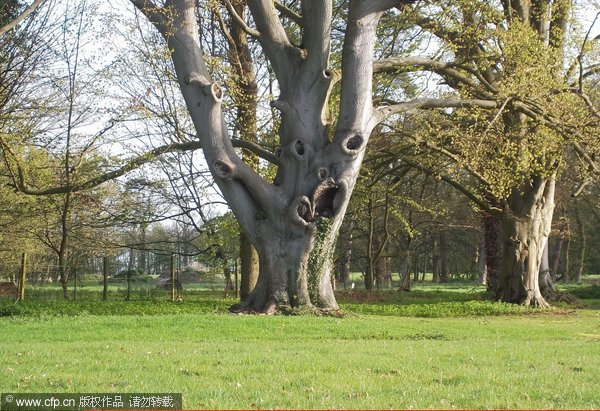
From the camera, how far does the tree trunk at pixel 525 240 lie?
22.2 metres

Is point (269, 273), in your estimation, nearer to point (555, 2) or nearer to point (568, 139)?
point (568, 139)

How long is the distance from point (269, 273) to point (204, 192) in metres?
10.8

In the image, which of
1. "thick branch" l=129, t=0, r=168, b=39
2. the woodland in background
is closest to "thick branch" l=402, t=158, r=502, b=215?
the woodland in background

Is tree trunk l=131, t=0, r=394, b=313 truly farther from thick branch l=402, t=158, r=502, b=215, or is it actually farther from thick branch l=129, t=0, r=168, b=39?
thick branch l=402, t=158, r=502, b=215

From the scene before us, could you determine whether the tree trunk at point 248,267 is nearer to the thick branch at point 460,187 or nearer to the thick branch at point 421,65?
the thick branch at point 460,187

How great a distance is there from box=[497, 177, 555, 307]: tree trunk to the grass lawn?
7479 millimetres

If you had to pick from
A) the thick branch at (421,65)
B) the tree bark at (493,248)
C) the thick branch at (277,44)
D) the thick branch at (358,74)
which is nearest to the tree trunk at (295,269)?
the thick branch at (358,74)

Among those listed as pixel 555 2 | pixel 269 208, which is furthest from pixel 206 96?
pixel 555 2

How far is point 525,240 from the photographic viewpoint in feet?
74.0

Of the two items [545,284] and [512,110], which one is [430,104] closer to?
[512,110]

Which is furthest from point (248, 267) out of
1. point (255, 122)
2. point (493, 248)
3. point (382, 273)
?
point (382, 273)

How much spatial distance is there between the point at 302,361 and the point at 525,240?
A: 55.4 ft

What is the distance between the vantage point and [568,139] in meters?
18.7

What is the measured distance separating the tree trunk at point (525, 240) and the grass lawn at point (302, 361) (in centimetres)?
748
